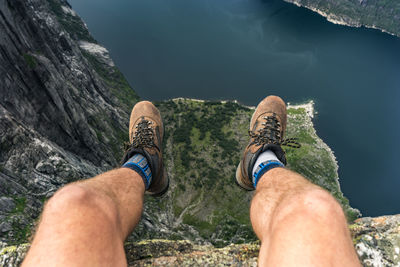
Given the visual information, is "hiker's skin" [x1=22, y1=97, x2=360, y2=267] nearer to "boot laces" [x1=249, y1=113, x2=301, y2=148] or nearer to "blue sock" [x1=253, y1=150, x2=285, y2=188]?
"blue sock" [x1=253, y1=150, x2=285, y2=188]

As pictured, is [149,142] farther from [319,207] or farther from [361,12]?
[361,12]

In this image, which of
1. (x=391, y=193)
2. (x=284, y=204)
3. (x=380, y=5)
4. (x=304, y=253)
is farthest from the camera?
(x=380, y=5)

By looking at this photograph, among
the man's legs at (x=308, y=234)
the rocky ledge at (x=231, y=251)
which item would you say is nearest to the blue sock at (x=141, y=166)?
the rocky ledge at (x=231, y=251)

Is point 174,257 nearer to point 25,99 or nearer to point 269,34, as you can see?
point 25,99

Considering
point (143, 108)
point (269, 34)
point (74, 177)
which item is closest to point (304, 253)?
point (143, 108)

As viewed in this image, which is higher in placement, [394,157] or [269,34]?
[269,34]

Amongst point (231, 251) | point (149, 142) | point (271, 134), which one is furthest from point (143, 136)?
point (231, 251)

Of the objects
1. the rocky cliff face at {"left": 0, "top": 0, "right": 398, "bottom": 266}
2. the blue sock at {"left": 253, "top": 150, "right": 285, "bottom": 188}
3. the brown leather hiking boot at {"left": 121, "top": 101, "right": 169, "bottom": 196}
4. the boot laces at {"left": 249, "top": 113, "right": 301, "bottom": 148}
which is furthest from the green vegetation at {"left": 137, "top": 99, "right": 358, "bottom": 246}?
the blue sock at {"left": 253, "top": 150, "right": 285, "bottom": 188}
